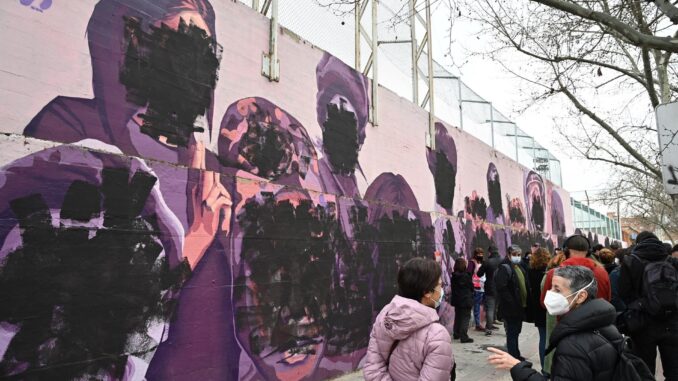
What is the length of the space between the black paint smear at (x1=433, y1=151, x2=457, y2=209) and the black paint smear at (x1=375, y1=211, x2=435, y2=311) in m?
1.26

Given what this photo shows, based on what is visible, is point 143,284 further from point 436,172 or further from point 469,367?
point 436,172

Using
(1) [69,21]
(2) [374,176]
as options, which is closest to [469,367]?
(2) [374,176]

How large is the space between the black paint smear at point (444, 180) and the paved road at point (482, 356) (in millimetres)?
2683

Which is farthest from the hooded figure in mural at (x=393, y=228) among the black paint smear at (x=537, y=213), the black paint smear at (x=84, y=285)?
the black paint smear at (x=537, y=213)

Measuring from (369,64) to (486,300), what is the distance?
205 inches

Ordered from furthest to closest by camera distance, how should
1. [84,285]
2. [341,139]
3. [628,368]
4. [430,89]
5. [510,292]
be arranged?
[430,89] < [341,139] < [510,292] < [84,285] < [628,368]

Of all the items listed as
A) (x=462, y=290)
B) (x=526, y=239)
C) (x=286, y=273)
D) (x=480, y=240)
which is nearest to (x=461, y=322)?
(x=462, y=290)

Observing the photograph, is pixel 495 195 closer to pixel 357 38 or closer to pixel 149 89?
pixel 357 38

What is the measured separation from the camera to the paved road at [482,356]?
19.6 ft

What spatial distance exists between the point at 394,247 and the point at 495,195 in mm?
6301

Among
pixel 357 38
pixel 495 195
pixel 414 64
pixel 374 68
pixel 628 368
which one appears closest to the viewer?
pixel 628 368

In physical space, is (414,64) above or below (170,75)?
above

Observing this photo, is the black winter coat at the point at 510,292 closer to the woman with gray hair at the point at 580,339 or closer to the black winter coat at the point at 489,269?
the black winter coat at the point at 489,269

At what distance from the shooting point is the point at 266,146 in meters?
5.17
